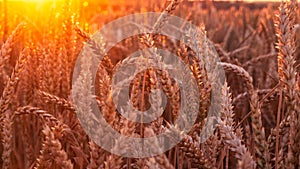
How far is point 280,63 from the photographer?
722mm

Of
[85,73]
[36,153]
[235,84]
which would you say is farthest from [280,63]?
[235,84]

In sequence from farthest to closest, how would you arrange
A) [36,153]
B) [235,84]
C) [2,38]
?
[235,84] → [2,38] → [36,153]

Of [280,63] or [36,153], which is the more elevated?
[280,63]

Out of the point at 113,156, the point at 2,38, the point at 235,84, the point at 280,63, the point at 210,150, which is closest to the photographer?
the point at 113,156

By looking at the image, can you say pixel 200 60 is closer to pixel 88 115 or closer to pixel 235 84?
pixel 88 115

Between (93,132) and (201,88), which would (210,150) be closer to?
(201,88)

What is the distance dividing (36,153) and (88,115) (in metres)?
0.68

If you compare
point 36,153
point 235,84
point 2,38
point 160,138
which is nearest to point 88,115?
point 160,138

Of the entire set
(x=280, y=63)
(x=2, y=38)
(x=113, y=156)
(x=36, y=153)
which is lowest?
(x=36, y=153)

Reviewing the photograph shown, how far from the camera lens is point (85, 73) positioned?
0.77 meters

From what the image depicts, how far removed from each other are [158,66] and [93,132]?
0.17 m

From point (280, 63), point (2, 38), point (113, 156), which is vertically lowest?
point (113, 156)

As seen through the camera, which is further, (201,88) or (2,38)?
(2,38)

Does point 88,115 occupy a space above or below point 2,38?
below
